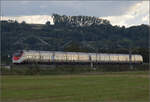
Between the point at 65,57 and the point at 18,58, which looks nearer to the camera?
the point at 18,58

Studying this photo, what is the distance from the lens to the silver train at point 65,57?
220ft

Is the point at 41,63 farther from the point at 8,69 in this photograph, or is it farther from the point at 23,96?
the point at 23,96

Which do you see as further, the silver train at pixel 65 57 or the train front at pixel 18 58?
the silver train at pixel 65 57

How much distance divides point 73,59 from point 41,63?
1015cm

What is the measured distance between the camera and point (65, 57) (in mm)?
75812

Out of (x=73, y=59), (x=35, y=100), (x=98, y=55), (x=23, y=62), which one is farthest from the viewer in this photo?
(x=98, y=55)

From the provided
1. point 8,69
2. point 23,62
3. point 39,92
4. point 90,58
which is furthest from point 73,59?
point 39,92

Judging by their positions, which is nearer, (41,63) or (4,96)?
(4,96)

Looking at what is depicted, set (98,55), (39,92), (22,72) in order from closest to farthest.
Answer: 1. (39,92)
2. (22,72)
3. (98,55)

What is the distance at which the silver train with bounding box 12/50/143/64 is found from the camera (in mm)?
67188

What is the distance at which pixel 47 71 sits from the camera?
6019 centimetres

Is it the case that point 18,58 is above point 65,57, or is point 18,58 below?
below

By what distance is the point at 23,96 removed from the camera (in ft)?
79.7

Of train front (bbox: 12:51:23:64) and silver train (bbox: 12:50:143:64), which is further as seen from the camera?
silver train (bbox: 12:50:143:64)
